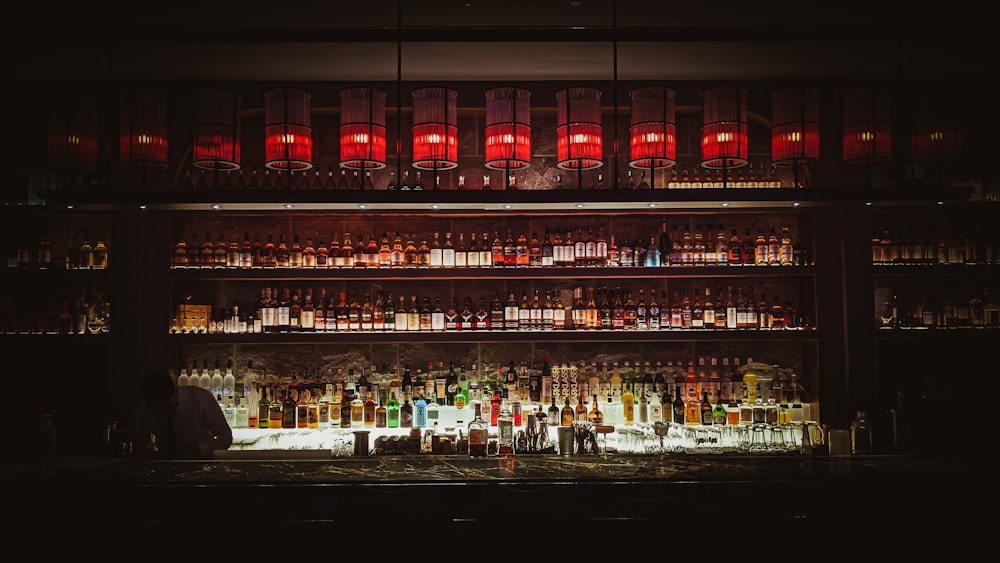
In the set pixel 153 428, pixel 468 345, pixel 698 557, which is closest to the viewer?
pixel 698 557

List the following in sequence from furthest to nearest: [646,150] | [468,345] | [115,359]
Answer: [468,345], [115,359], [646,150]

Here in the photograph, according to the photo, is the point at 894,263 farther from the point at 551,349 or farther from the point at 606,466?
the point at 606,466

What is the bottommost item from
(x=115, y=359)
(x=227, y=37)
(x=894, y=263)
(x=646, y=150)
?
(x=115, y=359)

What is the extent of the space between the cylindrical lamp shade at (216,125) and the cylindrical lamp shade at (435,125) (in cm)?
94

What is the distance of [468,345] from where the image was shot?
5.50 meters

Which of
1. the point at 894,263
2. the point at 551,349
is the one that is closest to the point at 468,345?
the point at 551,349

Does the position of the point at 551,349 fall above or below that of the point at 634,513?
above

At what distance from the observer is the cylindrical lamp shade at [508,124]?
3.53 meters

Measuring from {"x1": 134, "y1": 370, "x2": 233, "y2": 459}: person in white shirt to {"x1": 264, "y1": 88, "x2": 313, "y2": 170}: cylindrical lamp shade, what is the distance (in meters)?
1.75

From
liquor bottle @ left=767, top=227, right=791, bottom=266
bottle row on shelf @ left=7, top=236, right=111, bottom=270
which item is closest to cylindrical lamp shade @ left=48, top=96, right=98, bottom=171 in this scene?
bottle row on shelf @ left=7, top=236, right=111, bottom=270

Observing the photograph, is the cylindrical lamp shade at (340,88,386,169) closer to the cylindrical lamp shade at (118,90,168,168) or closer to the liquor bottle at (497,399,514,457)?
the cylindrical lamp shade at (118,90,168,168)

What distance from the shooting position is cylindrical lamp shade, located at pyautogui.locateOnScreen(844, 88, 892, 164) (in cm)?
355

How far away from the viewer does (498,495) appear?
338 cm

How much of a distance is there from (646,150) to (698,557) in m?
2.04
